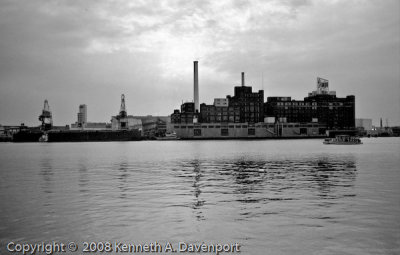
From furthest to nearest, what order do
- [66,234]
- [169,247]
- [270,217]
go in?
[270,217] → [66,234] → [169,247]

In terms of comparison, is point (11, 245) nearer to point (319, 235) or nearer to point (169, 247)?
point (169, 247)

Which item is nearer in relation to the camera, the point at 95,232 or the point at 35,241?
the point at 35,241

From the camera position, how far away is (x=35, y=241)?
15016 millimetres

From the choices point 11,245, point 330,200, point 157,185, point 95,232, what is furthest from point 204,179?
point 11,245

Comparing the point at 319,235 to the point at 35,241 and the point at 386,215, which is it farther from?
the point at 35,241

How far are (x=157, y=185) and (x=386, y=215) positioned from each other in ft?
60.2

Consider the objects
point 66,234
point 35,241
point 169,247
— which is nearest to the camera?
point 169,247

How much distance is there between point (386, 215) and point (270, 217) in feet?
19.7

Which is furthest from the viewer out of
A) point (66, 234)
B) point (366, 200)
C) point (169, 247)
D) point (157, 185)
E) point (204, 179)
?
point (204, 179)

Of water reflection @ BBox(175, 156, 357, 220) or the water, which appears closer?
the water

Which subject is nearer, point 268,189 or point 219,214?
point 219,214

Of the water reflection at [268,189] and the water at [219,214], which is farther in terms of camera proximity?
the water reflection at [268,189]

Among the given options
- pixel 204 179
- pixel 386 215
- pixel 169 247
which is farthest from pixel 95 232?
pixel 204 179

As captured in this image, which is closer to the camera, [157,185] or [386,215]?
[386,215]
